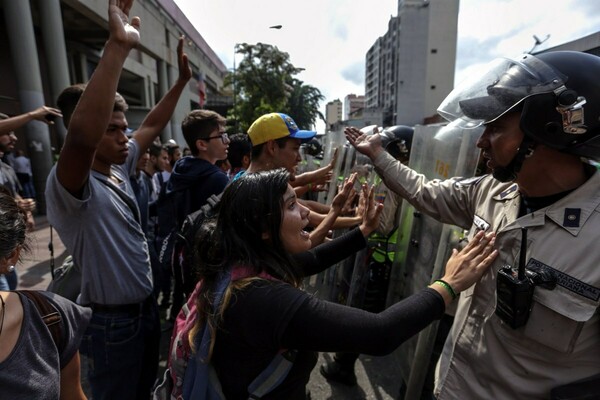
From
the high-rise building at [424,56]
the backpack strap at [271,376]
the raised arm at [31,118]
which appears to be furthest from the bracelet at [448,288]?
the high-rise building at [424,56]

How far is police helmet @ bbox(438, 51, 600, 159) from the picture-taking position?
47.4 inches

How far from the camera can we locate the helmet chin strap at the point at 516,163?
4.18ft

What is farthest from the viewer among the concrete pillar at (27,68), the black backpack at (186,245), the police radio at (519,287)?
the concrete pillar at (27,68)

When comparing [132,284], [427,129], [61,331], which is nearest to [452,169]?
[427,129]

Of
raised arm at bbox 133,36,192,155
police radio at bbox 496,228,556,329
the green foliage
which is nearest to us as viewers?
police radio at bbox 496,228,556,329

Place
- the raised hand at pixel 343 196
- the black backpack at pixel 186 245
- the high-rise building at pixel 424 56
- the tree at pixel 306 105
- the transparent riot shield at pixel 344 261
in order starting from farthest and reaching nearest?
1. the tree at pixel 306 105
2. the high-rise building at pixel 424 56
3. the transparent riot shield at pixel 344 261
4. the raised hand at pixel 343 196
5. the black backpack at pixel 186 245

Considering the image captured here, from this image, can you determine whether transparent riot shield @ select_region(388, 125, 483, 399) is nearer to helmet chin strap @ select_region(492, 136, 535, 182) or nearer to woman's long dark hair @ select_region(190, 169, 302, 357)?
helmet chin strap @ select_region(492, 136, 535, 182)

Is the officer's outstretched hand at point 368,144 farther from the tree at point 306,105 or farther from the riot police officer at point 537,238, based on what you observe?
the tree at point 306,105

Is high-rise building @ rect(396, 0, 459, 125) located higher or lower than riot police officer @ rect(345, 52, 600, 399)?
higher

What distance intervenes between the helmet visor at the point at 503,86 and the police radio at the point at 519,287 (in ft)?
1.55

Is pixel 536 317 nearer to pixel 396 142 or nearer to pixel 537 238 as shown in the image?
pixel 537 238

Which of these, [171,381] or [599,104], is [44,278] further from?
[599,104]

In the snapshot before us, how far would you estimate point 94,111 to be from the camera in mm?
1263

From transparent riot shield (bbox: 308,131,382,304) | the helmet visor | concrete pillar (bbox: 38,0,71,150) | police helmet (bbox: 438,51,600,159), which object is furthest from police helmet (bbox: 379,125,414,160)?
concrete pillar (bbox: 38,0,71,150)
